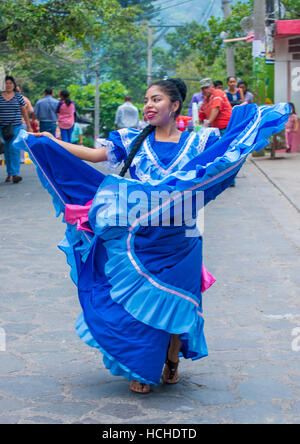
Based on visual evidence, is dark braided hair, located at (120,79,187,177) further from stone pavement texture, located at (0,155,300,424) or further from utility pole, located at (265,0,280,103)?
utility pole, located at (265,0,280,103)

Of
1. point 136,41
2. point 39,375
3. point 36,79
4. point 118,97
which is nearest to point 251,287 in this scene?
point 39,375

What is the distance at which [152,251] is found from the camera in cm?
409

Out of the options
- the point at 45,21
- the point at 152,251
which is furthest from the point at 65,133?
the point at 152,251

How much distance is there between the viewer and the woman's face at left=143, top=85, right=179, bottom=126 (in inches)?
170

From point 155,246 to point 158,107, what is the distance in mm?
A: 789

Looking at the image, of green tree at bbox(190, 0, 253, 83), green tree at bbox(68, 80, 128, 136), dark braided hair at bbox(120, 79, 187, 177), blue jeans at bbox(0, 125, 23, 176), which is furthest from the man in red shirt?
green tree at bbox(68, 80, 128, 136)

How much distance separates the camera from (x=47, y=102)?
625 inches

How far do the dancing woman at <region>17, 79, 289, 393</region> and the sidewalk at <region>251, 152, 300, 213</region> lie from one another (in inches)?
264

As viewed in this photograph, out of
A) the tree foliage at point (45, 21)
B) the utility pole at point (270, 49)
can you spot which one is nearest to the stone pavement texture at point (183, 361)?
the tree foliage at point (45, 21)

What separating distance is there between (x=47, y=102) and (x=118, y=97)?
33.2 m

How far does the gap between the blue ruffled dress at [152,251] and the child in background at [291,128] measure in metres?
15.7

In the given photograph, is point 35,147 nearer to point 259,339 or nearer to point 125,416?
point 125,416

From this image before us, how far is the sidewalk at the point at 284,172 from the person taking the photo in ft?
40.6

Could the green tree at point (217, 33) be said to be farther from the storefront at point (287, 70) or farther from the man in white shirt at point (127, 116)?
the man in white shirt at point (127, 116)
